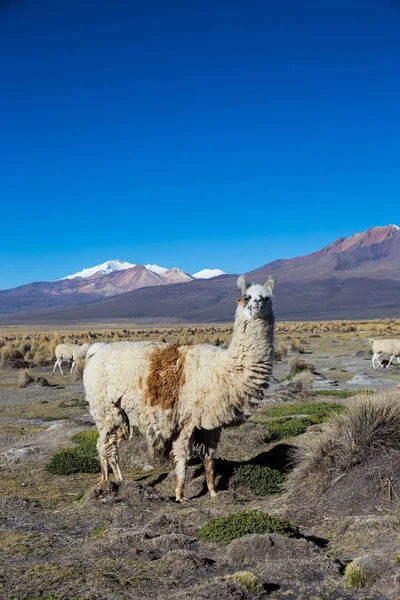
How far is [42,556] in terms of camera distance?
635 cm

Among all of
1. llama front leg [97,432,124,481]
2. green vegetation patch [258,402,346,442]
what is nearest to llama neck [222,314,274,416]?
llama front leg [97,432,124,481]

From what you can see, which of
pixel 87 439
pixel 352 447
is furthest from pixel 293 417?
pixel 352 447

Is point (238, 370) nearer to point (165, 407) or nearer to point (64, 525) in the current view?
point (165, 407)

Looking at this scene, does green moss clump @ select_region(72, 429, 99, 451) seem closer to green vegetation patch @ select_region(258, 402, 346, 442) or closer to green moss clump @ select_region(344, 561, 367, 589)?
green vegetation patch @ select_region(258, 402, 346, 442)

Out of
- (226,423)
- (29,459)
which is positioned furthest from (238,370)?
(29,459)

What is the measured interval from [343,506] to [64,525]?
3.55m

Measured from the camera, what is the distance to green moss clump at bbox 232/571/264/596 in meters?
5.18

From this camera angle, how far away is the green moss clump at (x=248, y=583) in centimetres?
518

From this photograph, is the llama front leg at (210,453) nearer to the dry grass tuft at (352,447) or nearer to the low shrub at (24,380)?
the dry grass tuft at (352,447)

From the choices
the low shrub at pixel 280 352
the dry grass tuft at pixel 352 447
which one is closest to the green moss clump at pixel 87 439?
the dry grass tuft at pixel 352 447

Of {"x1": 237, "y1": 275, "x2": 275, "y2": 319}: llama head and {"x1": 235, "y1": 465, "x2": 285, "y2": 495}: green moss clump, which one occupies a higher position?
{"x1": 237, "y1": 275, "x2": 275, "y2": 319}: llama head

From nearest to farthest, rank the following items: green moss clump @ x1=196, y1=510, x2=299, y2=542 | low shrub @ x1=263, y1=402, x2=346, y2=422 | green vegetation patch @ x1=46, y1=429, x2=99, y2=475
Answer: green moss clump @ x1=196, y1=510, x2=299, y2=542 → green vegetation patch @ x1=46, y1=429, x2=99, y2=475 → low shrub @ x1=263, y1=402, x2=346, y2=422

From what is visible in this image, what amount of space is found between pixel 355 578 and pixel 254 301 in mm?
3811

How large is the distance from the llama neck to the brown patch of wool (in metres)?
0.84
